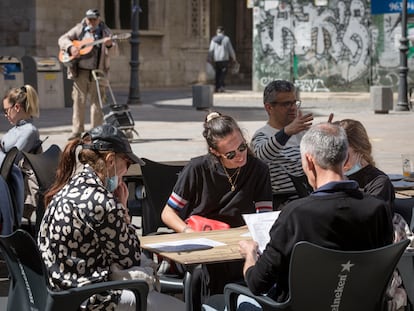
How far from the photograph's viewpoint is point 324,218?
3.95 metres

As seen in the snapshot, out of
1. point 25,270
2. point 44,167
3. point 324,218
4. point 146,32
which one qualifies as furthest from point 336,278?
point 146,32

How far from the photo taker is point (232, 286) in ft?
14.0

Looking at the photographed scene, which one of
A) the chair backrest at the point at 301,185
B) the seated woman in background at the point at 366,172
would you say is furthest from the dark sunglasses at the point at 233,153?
the chair backrest at the point at 301,185

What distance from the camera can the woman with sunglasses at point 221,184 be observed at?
5.53m

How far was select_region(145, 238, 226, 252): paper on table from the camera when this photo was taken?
475 cm

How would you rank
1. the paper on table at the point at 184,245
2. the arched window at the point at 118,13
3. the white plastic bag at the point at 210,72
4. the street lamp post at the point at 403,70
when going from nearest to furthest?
the paper on table at the point at 184,245
the street lamp post at the point at 403,70
the white plastic bag at the point at 210,72
the arched window at the point at 118,13

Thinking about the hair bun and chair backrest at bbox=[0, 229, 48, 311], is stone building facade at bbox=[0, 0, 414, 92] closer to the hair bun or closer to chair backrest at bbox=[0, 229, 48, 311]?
the hair bun

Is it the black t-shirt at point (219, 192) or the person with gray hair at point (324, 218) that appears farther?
the black t-shirt at point (219, 192)

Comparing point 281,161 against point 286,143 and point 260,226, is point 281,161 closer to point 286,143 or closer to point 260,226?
point 286,143

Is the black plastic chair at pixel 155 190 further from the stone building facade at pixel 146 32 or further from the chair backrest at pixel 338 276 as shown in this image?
the stone building facade at pixel 146 32

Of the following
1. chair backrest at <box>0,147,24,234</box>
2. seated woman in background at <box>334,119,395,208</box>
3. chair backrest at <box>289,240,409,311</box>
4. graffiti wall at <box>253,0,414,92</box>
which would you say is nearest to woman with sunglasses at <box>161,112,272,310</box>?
seated woman in background at <box>334,119,395,208</box>

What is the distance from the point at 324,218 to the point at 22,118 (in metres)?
4.25

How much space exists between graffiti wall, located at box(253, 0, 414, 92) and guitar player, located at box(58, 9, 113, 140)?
427 inches

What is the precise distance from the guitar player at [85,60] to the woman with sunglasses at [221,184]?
32.5ft
